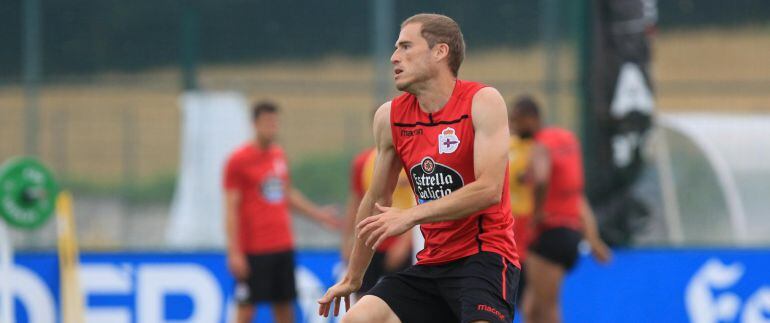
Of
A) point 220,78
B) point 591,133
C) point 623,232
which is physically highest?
point 220,78

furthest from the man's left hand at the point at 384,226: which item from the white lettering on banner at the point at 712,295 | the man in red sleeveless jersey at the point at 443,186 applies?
the white lettering on banner at the point at 712,295

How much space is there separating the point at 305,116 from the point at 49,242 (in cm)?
252

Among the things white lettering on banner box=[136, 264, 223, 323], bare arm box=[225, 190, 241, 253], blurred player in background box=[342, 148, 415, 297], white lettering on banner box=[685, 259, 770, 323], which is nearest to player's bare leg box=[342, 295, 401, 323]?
blurred player in background box=[342, 148, 415, 297]

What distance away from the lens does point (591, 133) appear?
12719 mm

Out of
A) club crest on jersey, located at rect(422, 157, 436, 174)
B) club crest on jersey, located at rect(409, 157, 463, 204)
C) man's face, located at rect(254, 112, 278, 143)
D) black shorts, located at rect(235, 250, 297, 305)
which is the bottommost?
black shorts, located at rect(235, 250, 297, 305)

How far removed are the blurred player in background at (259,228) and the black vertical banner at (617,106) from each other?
3.32 m

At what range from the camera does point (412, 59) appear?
19.8 ft

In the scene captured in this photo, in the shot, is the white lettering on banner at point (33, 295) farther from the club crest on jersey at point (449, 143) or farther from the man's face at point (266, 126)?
the club crest on jersey at point (449, 143)

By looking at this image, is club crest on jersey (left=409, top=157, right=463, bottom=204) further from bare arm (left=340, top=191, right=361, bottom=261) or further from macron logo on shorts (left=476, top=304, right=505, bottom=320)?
bare arm (left=340, top=191, right=361, bottom=261)

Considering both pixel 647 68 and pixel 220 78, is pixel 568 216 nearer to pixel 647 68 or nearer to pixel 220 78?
pixel 647 68

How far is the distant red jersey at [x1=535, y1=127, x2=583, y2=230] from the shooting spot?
430 inches

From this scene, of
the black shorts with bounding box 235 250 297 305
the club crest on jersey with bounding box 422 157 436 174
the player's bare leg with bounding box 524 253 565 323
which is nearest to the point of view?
the club crest on jersey with bounding box 422 157 436 174

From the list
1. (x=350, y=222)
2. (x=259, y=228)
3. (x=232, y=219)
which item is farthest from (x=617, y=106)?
(x=232, y=219)

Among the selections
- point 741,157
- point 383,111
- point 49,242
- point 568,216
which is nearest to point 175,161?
point 49,242
